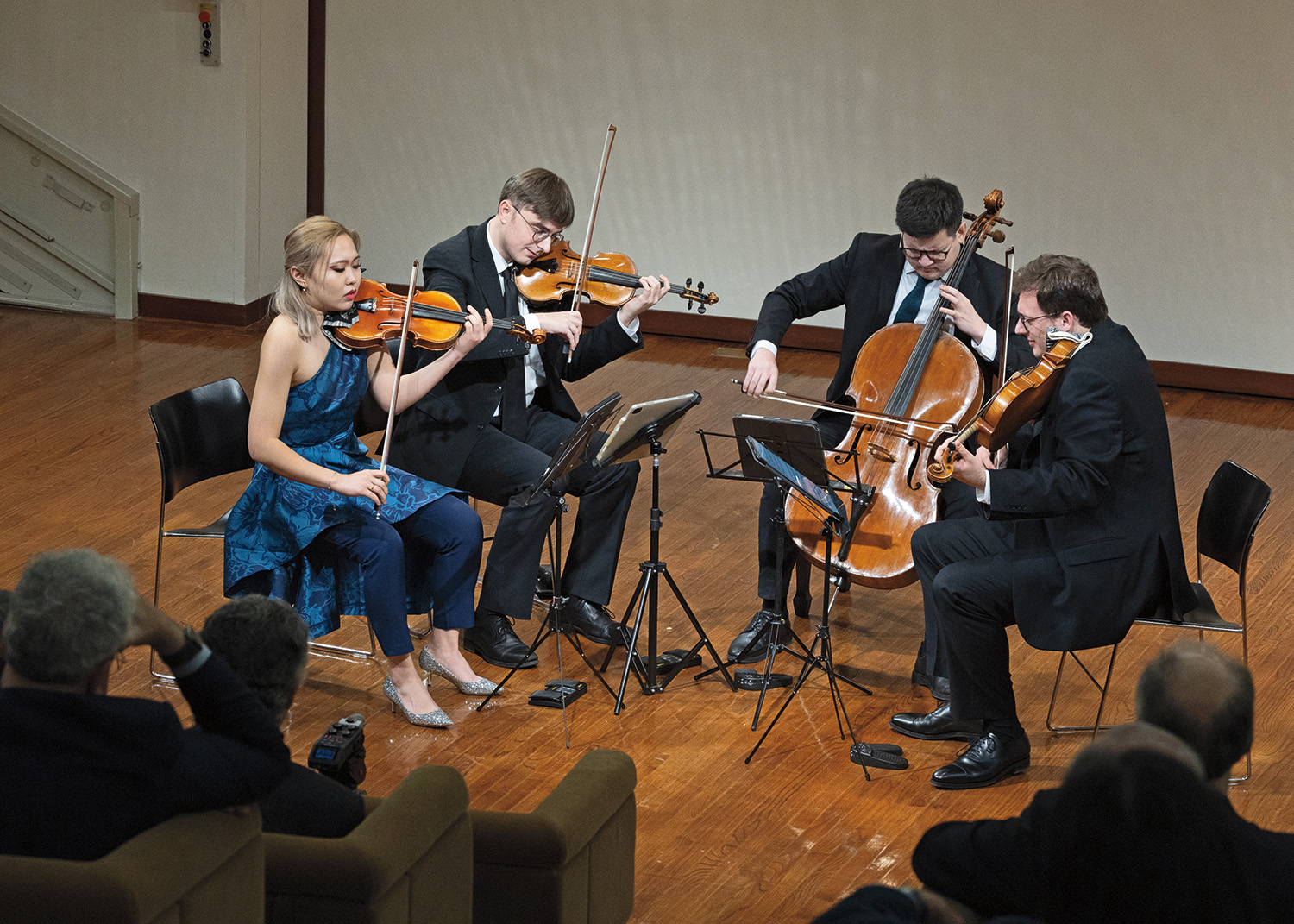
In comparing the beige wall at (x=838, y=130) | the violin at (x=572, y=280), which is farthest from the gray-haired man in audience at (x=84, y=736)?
the beige wall at (x=838, y=130)

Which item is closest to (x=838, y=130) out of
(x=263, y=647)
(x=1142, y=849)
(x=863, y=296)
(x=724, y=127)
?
(x=724, y=127)

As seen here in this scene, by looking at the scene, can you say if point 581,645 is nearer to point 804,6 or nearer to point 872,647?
point 872,647

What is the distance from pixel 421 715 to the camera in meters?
3.68

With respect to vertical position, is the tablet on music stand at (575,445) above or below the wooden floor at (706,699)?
above

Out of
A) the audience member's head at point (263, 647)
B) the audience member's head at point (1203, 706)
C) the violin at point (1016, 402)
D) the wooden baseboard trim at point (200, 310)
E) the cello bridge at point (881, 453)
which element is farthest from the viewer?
the wooden baseboard trim at point (200, 310)

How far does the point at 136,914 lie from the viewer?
69.0 inches

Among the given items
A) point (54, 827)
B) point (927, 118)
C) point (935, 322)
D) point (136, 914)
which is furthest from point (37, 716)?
point (927, 118)

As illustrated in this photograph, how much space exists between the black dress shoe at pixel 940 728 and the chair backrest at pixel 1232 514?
28.5 inches

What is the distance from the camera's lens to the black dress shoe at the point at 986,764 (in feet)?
11.4

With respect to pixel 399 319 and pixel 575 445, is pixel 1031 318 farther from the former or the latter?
pixel 399 319

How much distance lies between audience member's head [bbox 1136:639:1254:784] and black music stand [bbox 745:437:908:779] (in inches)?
59.7

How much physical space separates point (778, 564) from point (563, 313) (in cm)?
92

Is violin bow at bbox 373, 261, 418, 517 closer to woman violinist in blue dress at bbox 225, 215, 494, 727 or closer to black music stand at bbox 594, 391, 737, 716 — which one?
woman violinist in blue dress at bbox 225, 215, 494, 727

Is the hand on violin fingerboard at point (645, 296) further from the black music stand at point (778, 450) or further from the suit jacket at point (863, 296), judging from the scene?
the black music stand at point (778, 450)
